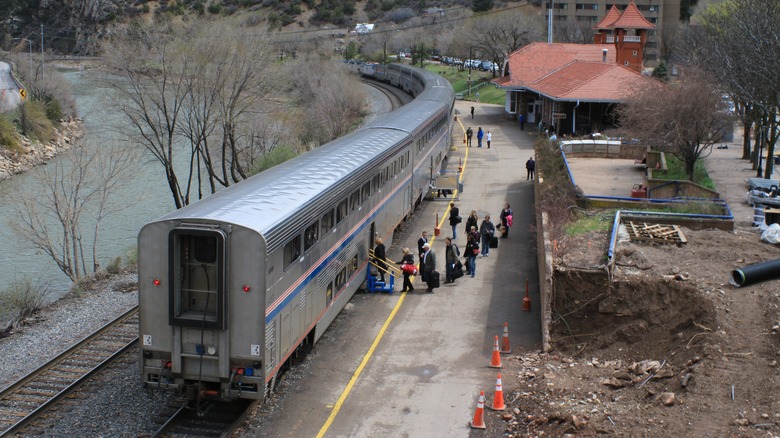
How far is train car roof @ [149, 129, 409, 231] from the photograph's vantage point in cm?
1179

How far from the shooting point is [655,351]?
49.0ft

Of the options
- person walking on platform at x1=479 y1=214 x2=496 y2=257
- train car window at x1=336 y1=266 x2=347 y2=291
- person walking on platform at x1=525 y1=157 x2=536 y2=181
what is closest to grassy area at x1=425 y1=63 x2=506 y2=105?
person walking on platform at x1=525 y1=157 x2=536 y2=181

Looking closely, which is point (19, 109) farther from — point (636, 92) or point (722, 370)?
point (722, 370)

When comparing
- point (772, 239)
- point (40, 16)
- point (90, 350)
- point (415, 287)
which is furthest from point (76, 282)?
point (40, 16)

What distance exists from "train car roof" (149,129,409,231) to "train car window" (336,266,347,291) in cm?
189

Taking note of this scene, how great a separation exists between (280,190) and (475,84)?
2749 inches

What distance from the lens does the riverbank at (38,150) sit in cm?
4606

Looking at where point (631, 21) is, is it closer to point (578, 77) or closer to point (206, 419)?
point (578, 77)

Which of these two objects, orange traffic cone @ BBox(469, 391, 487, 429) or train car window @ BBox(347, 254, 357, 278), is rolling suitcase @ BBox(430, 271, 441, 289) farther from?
orange traffic cone @ BBox(469, 391, 487, 429)

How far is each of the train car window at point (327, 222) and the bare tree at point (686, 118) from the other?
16005 mm

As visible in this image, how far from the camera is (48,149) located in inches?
2014

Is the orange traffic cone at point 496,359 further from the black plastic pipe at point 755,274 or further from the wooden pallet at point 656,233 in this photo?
the wooden pallet at point 656,233

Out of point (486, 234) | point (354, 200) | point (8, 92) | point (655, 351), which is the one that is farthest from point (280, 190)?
point (8, 92)

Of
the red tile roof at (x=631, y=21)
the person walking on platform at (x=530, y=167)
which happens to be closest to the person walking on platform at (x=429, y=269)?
the person walking on platform at (x=530, y=167)
